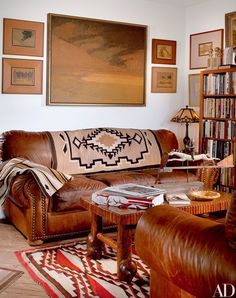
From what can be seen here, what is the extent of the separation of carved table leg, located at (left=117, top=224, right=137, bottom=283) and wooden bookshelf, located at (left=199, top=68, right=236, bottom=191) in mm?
1995

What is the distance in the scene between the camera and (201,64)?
5.02 m

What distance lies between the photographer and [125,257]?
2.68 m

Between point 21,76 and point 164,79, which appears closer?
point 21,76

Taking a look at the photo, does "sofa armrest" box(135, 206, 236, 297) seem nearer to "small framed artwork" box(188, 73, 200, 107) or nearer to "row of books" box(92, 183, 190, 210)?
"row of books" box(92, 183, 190, 210)

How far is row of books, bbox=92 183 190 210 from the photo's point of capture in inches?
108

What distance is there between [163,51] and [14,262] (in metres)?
3.15

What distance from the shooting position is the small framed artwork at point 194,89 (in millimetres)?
5094

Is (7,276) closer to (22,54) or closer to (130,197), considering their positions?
(130,197)

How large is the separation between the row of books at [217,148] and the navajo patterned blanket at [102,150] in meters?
0.53

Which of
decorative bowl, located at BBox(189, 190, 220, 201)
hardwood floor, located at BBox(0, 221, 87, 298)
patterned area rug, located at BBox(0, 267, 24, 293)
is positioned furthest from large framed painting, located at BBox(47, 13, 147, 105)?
patterned area rug, located at BBox(0, 267, 24, 293)

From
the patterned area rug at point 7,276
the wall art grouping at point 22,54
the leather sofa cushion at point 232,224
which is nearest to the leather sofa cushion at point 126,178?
the wall art grouping at point 22,54

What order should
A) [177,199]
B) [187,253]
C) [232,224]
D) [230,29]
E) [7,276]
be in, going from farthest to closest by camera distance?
[230,29] → [177,199] → [7,276] → [187,253] → [232,224]

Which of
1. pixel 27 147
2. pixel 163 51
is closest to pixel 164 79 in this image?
pixel 163 51

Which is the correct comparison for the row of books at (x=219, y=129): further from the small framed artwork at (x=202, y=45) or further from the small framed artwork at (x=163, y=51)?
the small framed artwork at (x=163, y=51)
